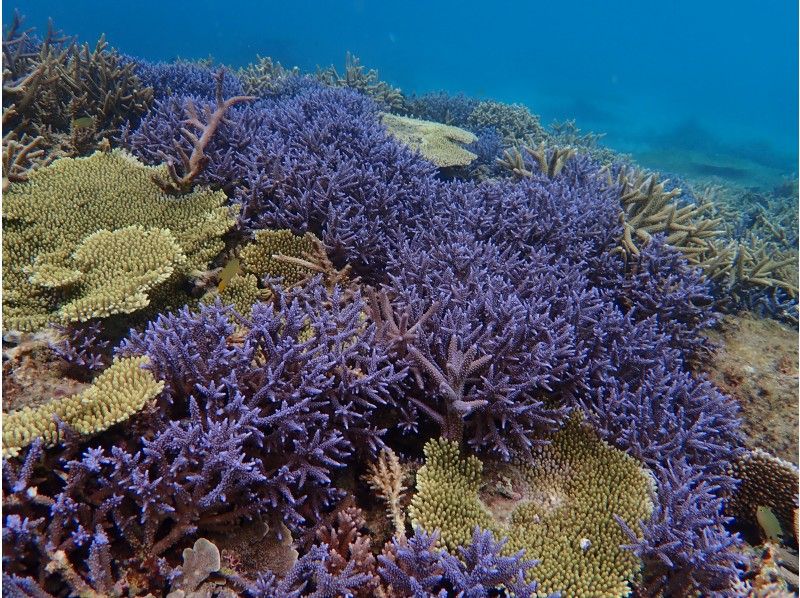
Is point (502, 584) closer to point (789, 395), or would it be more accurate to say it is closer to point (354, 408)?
point (354, 408)

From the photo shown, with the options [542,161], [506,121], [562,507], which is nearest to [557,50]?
[506,121]

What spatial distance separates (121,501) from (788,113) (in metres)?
74.0

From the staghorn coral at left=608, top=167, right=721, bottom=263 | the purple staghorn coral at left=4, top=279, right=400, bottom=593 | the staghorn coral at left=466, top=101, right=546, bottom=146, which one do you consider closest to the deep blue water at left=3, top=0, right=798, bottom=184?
the staghorn coral at left=466, top=101, right=546, bottom=146

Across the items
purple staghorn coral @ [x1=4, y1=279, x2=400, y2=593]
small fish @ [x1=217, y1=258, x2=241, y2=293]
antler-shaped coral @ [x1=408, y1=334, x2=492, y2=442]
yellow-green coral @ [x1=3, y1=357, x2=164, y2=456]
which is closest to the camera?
purple staghorn coral @ [x1=4, y1=279, x2=400, y2=593]

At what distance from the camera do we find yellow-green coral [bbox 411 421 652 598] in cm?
241

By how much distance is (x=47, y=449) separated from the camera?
6.93ft

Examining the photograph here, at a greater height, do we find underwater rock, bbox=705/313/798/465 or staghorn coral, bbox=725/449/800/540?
underwater rock, bbox=705/313/798/465

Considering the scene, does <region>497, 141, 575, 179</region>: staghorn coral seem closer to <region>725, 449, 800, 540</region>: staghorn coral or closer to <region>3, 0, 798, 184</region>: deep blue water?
<region>725, 449, 800, 540</region>: staghorn coral

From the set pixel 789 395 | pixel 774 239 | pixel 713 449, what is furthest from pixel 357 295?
pixel 774 239

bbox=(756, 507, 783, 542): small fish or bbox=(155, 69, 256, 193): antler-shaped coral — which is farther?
bbox=(155, 69, 256, 193): antler-shaped coral

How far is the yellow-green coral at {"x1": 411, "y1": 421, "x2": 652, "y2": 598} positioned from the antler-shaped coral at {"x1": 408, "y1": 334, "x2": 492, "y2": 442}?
133mm

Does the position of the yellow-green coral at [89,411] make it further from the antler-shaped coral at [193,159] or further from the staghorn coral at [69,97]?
the staghorn coral at [69,97]

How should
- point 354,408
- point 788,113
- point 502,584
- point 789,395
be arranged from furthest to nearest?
point 788,113
point 789,395
point 354,408
point 502,584

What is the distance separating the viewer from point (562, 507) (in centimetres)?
275
